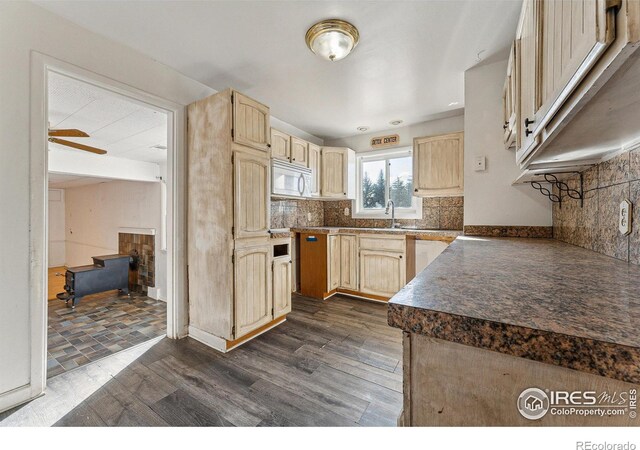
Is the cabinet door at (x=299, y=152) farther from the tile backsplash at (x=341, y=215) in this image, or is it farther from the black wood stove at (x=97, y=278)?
the black wood stove at (x=97, y=278)

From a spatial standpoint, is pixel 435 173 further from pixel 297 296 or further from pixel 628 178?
pixel 297 296

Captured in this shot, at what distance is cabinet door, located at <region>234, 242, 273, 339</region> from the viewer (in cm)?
209

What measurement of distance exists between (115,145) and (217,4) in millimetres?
2946

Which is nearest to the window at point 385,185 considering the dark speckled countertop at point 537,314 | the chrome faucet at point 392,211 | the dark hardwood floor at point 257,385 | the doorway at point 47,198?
the chrome faucet at point 392,211

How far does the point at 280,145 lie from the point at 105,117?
182cm

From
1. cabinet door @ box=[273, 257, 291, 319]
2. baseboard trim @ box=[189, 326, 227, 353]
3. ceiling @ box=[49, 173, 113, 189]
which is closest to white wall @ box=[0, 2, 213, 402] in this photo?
baseboard trim @ box=[189, 326, 227, 353]

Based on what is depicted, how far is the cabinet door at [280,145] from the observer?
2.90 metres

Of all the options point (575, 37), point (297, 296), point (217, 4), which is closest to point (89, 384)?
point (297, 296)

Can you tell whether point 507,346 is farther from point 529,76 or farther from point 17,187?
point 17,187

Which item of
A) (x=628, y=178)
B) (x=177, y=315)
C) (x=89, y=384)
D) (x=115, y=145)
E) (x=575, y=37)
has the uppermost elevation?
(x=115, y=145)

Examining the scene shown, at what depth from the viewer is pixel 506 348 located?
379 millimetres

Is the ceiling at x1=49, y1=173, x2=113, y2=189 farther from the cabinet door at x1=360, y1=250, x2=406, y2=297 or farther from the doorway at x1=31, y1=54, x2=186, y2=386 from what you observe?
the cabinet door at x1=360, y1=250, x2=406, y2=297

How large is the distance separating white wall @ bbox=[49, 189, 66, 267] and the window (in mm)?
8356

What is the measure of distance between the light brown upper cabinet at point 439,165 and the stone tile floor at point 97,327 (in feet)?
10.7
